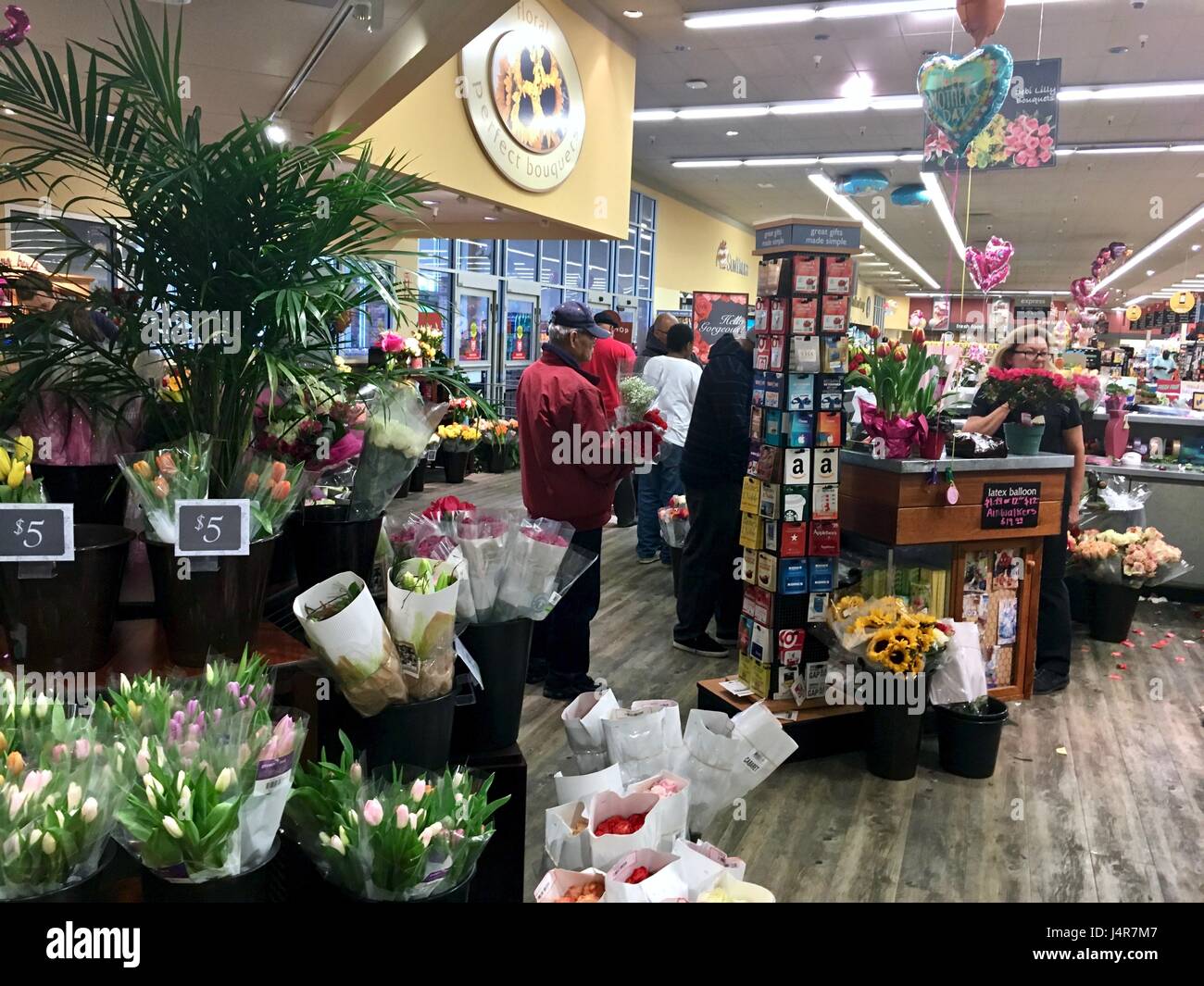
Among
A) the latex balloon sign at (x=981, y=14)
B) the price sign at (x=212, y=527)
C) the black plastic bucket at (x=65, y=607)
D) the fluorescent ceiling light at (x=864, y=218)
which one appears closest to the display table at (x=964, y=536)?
the latex balloon sign at (x=981, y=14)

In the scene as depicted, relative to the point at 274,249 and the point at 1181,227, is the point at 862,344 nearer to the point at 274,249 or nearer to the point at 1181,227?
the point at 274,249

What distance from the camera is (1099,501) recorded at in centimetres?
556

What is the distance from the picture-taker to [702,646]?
4699 millimetres

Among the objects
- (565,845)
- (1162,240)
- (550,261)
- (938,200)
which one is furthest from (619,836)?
(1162,240)

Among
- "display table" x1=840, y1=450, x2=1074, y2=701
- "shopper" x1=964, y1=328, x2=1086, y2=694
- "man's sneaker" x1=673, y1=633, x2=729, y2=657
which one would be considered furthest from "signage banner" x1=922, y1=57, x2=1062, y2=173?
"man's sneaker" x1=673, y1=633, x2=729, y2=657

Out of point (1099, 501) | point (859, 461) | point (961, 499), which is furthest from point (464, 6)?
point (1099, 501)

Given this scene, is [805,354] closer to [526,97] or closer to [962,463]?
[962,463]

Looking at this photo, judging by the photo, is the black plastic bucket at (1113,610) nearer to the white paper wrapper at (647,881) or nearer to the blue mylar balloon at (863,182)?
the white paper wrapper at (647,881)

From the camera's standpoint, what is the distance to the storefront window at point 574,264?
43.5 ft

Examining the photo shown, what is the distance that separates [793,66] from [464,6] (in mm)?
6132

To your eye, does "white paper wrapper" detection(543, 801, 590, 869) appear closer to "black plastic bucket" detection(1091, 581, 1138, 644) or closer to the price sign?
the price sign

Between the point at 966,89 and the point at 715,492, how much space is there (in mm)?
2352

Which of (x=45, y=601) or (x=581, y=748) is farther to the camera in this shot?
(x=581, y=748)

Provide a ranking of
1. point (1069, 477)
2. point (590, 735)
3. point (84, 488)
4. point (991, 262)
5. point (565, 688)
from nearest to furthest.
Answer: point (84, 488), point (590, 735), point (565, 688), point (1069, 477), point (991, 262)
